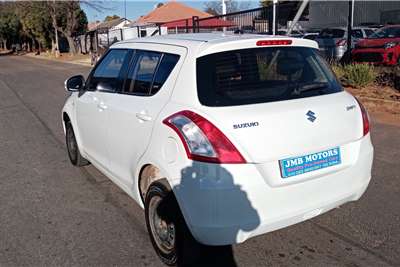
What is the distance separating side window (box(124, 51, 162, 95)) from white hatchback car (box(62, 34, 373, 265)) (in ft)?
0.04

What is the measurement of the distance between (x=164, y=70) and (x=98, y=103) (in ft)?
4.02

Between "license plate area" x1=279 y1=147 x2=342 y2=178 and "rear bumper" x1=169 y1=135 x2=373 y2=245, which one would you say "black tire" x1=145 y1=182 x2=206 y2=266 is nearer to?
"rear bumper" x1=169 y1=135 x2=373 y2=245

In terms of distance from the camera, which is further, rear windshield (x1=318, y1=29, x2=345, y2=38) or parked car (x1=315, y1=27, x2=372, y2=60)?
rear windshield (x1=318, y1=29, x2=345, y2=38)

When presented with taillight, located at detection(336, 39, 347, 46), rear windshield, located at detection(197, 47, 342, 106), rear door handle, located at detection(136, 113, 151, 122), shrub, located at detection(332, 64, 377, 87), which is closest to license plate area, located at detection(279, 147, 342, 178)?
rear windshield, located at detection(197, 47, 342, 106)

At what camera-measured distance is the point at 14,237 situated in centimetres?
368

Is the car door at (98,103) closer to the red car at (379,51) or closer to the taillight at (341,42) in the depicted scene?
the red car at (379,51)

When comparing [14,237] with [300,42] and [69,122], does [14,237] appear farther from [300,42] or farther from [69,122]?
[300,42]

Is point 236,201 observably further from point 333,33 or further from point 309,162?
point 333,33

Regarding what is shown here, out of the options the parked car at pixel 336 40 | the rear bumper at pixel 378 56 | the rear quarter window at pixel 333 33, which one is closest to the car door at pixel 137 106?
the rear bumper at pixel 378 56

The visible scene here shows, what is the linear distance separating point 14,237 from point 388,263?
127 inches

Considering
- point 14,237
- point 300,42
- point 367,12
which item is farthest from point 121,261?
point 367,12

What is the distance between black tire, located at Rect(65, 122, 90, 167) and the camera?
17.9ft

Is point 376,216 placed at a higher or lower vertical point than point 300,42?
lower

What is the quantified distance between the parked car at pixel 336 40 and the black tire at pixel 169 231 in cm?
1310
